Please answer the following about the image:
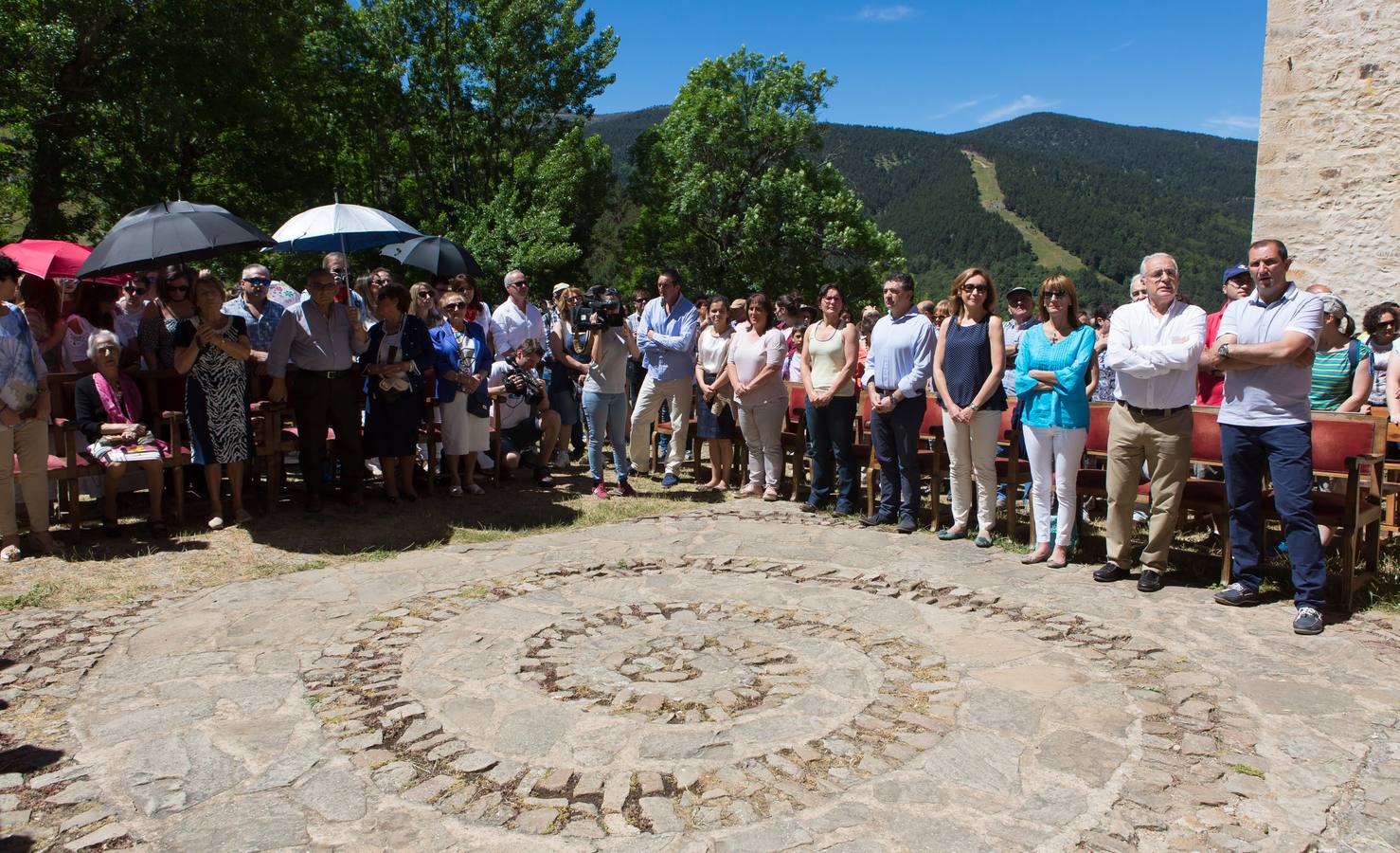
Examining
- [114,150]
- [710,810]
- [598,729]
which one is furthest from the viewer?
[114,150]

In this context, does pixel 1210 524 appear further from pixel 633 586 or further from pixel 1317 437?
pixel 633 586

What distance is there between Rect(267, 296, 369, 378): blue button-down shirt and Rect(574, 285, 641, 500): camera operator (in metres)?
2.00

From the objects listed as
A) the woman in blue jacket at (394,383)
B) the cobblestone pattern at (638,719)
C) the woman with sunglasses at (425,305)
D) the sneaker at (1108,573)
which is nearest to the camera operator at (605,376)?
the woman with sunglasses at (425,305)

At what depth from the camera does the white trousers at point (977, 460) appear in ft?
21.9

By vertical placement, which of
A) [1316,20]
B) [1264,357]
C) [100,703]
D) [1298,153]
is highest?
[1316,20]

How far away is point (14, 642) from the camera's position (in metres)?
4.71

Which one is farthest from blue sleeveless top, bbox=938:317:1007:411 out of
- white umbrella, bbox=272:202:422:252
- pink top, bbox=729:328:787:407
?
white umbrella, bbox=272:202:422:252

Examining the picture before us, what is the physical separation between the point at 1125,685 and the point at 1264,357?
2.05 meters

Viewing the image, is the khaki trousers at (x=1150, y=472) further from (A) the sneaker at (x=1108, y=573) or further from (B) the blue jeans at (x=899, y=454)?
(B) the blue jeans at (x=899, y=454)

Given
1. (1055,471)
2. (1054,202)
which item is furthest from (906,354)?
(1054,202)

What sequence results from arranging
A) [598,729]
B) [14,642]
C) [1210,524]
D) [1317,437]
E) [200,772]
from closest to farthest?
[200,772] < [598,729] < [14,642] < [1317,437] < [1210,524]

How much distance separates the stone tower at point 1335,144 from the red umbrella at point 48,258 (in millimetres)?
11701

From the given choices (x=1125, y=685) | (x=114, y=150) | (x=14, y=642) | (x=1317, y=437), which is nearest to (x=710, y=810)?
(x=1125, y=685)

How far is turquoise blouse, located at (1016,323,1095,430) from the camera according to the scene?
6000 mm
